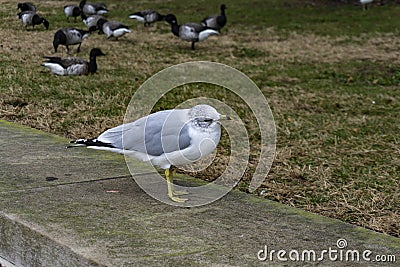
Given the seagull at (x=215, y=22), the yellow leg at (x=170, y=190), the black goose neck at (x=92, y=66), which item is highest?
the yellow leg at (x=170, y=190)

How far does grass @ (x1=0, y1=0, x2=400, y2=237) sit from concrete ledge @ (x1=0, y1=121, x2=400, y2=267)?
627 millimetres

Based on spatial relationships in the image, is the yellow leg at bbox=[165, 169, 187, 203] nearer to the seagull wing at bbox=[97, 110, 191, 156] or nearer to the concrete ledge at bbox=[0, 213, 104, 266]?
the seagull wing at bbox=[97, 110, 191, 156]

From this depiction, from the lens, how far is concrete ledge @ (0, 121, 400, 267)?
3230 mm

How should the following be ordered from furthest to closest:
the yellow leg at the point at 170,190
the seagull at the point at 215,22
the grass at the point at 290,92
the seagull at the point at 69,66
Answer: the seagull at the point at 215,22, the seagull at the point at 69,66, the grass at the point at 290,92, the yellow leg at the point at 170,190

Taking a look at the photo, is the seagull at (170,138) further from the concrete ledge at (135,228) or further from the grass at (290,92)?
the grass at (290,92)

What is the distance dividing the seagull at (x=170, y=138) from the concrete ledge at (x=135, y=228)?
0.27 m

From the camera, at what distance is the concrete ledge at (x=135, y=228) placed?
323 centimetres

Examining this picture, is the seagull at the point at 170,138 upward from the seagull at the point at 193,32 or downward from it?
upward

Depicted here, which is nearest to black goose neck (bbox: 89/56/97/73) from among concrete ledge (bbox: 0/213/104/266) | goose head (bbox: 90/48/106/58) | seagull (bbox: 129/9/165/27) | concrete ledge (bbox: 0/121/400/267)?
goose head (bbox: 90/48/106/58)

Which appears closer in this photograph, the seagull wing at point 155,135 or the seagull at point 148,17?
the seagull wing at point 155,135

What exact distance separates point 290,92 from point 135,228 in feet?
18.9

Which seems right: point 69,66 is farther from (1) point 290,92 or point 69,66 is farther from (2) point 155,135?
(2) point 155,135

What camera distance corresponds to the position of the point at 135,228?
140 inches

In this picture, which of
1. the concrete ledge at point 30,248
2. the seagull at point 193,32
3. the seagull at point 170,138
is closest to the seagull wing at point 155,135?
the seagull at point 170,138
